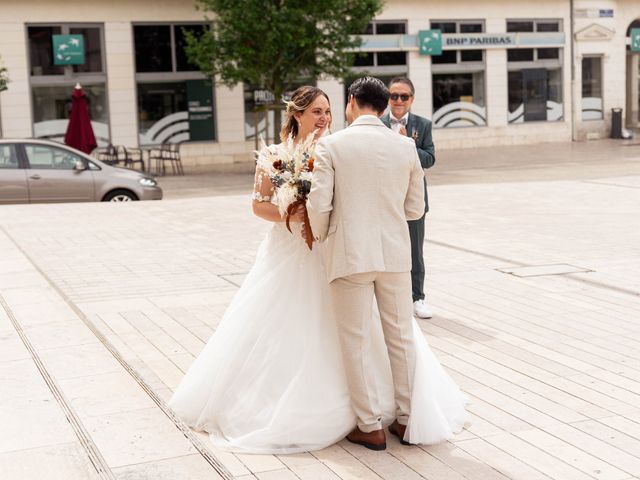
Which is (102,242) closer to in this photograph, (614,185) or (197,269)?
(197,269)

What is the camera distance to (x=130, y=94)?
1142 inches

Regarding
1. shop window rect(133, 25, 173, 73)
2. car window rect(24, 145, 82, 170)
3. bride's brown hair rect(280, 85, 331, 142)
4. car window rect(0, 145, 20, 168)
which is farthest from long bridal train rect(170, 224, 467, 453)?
shop window rect(133, 25, 173, 73)

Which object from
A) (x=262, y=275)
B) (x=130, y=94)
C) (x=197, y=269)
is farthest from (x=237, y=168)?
(x=262, y=275)

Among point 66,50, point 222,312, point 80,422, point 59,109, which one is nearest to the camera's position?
point 80,422

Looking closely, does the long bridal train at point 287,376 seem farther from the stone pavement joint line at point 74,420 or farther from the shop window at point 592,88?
the shop window at point 592,88

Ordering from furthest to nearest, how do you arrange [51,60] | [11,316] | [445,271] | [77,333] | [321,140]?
[51,60] → [445,271] → [11,316] → [77,333] → [321,140]

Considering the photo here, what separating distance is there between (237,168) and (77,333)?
21927 millimetres

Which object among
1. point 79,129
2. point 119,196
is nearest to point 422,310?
point 119,196

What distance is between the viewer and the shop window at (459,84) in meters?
33.2

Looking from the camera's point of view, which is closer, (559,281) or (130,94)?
(559,281)

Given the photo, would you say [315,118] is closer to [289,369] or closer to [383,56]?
[289,369]

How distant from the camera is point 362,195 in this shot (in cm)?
482

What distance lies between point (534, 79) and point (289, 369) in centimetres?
3149

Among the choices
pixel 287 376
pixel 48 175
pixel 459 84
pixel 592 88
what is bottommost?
pixel 287 376
